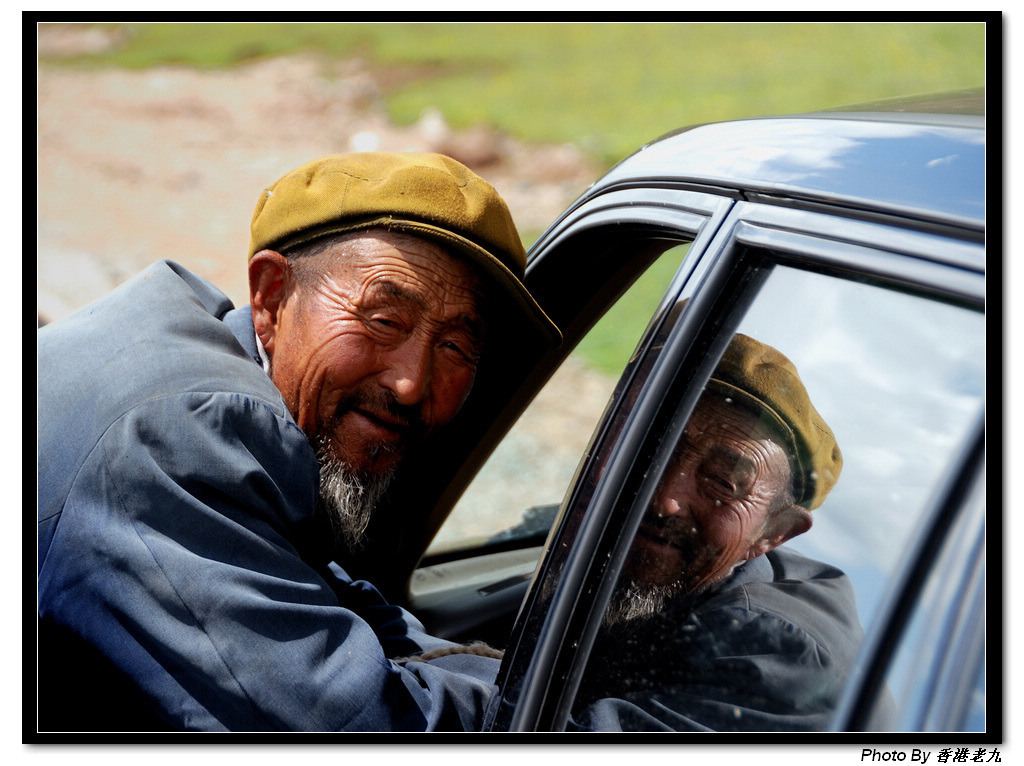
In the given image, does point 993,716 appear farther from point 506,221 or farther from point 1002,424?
point 506,221

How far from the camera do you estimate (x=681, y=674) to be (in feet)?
3.93

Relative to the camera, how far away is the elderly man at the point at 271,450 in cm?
148

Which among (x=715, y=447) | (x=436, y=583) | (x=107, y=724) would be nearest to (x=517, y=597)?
(x=436, y=583)

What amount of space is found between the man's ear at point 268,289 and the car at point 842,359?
701mm

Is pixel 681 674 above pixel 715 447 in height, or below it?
below

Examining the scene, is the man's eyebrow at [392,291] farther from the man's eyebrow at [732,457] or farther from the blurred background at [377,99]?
the blurred background at [377,99]

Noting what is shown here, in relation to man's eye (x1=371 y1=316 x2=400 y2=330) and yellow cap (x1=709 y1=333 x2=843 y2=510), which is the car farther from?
man's eye (x1=371 y1=316 x2=400 y2=330)

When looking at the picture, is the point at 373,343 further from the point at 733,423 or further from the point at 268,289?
the point at 733,423

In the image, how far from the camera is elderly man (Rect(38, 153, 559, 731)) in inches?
58.1

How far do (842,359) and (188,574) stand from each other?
1083mm

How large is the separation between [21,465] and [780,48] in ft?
49.1

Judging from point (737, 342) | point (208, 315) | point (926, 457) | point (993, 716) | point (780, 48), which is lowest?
point (993, 716)

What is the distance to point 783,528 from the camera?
3.69 ft

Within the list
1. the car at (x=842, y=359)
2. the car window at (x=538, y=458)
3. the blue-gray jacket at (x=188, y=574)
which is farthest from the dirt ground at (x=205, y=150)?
the car at (x=842, y=359)
